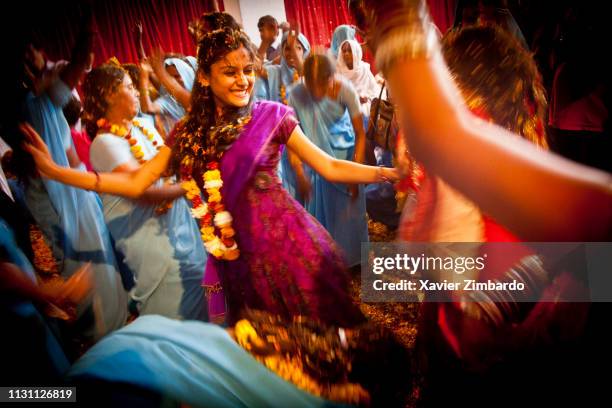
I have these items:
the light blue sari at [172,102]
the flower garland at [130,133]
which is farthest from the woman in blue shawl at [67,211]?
the light blue sari at [172,102]

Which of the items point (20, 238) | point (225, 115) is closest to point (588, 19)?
point (225, 115)

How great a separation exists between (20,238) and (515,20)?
1.52m

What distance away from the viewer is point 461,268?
31.2 inches

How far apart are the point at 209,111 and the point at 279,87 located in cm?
24

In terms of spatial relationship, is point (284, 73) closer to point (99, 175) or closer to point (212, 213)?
point (212, 213)

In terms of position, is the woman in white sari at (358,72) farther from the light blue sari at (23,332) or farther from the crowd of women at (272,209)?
the light blue sari at (23,332)

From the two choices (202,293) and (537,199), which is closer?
(537,199)

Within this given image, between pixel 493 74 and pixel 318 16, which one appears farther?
pixel 318 16

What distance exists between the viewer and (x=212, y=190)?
977mm

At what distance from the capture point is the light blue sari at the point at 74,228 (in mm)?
1035

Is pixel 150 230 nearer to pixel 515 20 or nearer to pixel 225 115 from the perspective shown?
pixel 225 115

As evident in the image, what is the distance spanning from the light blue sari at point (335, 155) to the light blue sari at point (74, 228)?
0.69 m

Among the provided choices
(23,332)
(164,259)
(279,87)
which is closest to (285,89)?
(279,87)

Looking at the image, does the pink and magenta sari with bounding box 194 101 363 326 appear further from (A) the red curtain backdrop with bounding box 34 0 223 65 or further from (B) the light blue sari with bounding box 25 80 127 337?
(B) the light blue sari with bounding box 25 80 127 337
